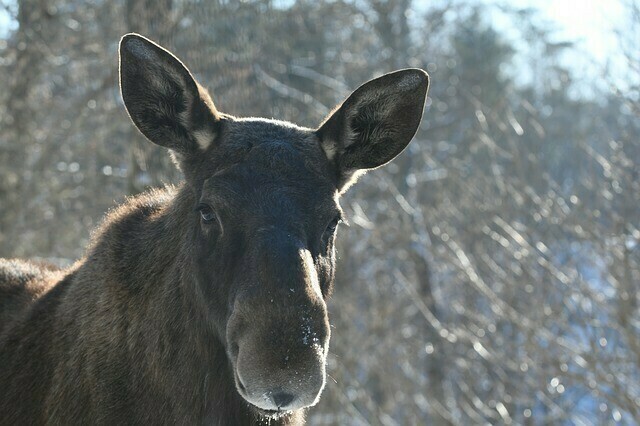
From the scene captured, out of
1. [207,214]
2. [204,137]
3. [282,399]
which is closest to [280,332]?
[282,399]

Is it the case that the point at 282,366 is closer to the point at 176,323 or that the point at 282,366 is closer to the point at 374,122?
the point at 176,323

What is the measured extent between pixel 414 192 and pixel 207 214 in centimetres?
1573

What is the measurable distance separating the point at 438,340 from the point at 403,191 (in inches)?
136

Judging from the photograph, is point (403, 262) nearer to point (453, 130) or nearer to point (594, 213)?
point (453, 130)

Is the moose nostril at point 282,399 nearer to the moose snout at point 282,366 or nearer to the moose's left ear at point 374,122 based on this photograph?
the moose snout at point 282,366

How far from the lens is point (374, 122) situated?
500cm

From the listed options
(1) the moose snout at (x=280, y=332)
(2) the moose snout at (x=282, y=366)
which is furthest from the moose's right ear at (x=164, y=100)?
(2) the moose snout at (x=282, y=366)

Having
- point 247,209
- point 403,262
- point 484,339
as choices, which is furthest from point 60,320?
point 403,262

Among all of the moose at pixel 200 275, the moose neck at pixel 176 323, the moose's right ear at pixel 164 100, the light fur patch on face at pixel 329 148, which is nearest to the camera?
the moose at pixel 200 275

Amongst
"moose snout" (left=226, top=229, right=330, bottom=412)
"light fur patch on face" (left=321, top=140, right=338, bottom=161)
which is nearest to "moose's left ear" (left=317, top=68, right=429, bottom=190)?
"light fur patch on face" (left=321, top=140, right=338, bottom=161)

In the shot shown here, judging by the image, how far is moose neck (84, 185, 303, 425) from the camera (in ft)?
14.1

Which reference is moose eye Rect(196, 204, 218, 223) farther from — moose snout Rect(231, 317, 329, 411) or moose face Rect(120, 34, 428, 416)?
moose snout Rect(231, 317, 329, 411)

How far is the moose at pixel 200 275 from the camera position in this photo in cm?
382

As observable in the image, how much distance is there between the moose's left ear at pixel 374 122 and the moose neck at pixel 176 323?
0.87 metres
